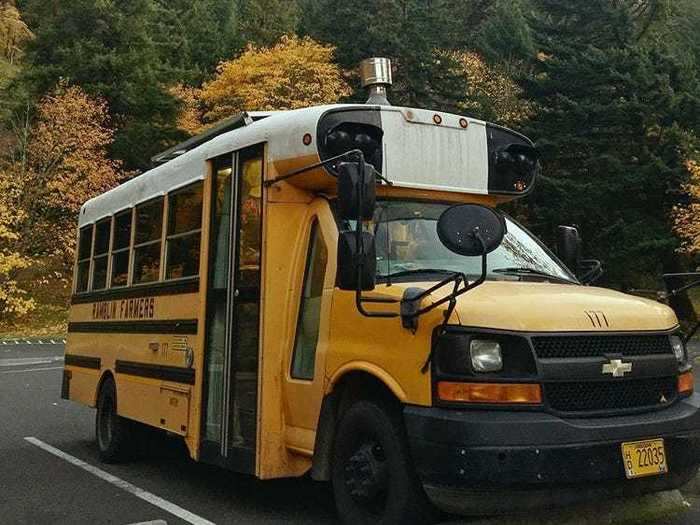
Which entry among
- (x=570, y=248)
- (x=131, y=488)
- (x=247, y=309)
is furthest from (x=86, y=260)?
(x=570, y=248)

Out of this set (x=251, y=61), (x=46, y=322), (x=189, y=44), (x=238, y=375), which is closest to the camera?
(x=238, y=375)

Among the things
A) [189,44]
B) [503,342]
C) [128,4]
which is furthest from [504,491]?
[189,44]

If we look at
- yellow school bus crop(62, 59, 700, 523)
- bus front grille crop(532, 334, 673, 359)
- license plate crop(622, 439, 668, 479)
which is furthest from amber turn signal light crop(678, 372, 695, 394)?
license plate crop(622, 439, 668, 479)

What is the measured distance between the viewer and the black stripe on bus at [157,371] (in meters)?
6.05

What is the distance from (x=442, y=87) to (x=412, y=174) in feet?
109

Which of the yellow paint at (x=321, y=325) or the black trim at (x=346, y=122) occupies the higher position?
the black trim at (x=346, y=122)

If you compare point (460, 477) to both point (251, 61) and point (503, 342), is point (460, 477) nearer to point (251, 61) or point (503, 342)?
point (503, 342)

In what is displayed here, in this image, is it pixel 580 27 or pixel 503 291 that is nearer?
pixel 503 291

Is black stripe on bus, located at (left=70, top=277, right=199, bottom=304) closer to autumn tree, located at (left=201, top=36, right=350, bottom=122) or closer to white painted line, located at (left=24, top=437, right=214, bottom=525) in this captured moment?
white painted line, located at (left=24, top=437, right=214, bottom=525)

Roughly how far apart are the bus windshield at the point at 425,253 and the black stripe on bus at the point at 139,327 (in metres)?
1.85

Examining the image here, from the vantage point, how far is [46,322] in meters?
33.4

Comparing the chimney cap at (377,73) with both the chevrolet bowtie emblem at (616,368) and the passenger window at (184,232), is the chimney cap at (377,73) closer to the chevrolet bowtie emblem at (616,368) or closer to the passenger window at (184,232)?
the passenger window at (184,232)

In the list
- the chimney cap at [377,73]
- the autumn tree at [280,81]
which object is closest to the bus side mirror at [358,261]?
the chimney cap at [377,73]

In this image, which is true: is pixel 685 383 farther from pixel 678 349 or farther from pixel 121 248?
pixel 121 248
